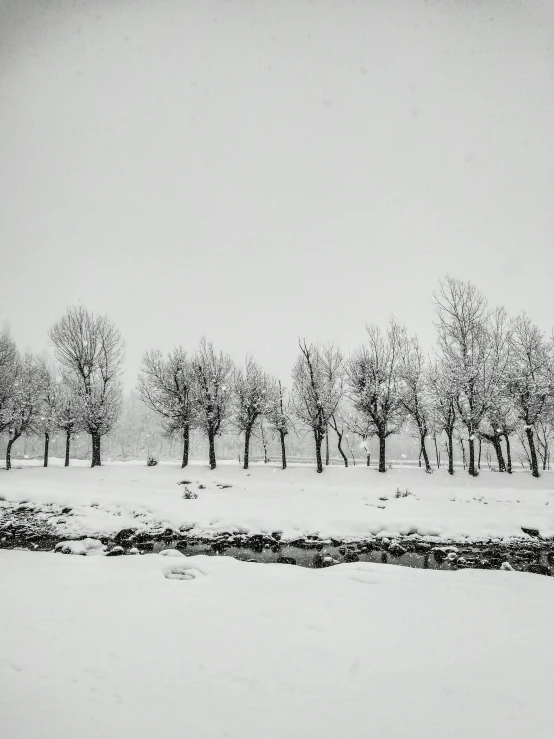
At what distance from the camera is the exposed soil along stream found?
46.2ft

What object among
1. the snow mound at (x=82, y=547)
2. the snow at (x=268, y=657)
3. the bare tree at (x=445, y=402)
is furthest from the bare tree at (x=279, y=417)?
the snow at (x=268, y=657)

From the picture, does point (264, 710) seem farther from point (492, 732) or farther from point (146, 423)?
point (146, 423)

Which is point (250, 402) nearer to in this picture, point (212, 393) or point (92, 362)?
point (212, 393)

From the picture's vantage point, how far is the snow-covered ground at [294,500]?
60.5 feet

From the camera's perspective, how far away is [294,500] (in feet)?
76.5

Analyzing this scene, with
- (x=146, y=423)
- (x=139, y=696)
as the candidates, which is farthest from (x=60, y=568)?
(x=146, y=423)

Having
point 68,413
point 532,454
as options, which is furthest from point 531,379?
point 68,413

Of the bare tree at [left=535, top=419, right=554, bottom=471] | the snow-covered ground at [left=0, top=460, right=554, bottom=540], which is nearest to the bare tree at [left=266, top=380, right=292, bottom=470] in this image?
the snow-covered ground at [left=0, top=460, right=554, bottom=540]

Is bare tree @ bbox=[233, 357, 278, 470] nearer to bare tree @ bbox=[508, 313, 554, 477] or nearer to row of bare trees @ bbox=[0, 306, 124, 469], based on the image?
row of bare trees @ bbox=[0, 306, 124, 469]

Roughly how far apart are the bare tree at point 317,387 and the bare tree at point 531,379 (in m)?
15.3

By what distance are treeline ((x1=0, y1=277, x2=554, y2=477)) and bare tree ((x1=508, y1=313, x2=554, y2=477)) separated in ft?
0.29

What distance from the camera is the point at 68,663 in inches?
233

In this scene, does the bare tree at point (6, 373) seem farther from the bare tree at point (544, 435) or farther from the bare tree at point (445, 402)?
the bare tree at point (544, 435)

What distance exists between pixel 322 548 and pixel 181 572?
23.5 feet
